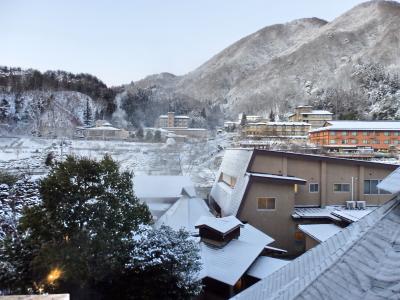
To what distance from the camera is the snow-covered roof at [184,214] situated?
13668 millimetres

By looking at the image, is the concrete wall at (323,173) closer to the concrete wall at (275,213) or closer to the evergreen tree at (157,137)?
the concrete wall at (275,213)

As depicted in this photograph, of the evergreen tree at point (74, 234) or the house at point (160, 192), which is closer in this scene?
the evergreen tree at point (74, 234)

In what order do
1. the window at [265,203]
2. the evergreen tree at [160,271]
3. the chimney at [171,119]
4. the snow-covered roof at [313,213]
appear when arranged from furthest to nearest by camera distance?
the chimney at [171,119] < the window at [265,203] < the snow-covered roof at [313,213] < the evergreen tree at [160,271]

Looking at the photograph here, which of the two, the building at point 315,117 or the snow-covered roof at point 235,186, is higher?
the building at point 315,117

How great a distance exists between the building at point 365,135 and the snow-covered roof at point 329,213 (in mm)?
23586

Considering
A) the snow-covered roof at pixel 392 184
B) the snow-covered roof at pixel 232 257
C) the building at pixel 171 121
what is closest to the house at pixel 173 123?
the building at pixel 171 121

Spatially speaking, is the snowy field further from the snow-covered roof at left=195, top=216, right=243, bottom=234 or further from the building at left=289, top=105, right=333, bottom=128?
the building at left=289, top=105, right=333, bottom=128

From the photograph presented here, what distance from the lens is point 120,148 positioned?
36.0 m

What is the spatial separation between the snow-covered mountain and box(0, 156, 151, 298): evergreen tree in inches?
2820

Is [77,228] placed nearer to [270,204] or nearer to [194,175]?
[270,204]

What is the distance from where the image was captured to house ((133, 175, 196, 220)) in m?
16.5

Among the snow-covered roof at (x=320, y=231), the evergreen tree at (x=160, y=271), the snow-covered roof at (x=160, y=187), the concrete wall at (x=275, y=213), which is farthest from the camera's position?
the snow-covered roof at (x=160, y=187)

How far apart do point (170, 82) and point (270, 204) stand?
14177cm

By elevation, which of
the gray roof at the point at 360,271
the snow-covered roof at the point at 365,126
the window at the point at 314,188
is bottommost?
the window at the point at 314,188
